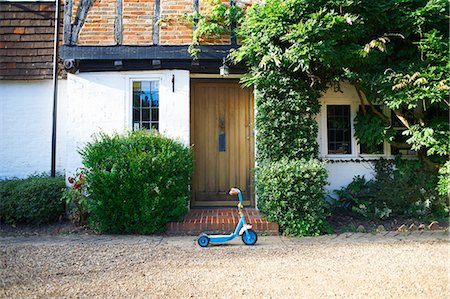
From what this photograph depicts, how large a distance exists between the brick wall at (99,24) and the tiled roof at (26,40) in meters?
1.68

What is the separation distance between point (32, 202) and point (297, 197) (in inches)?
170

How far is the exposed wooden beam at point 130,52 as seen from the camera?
570cm

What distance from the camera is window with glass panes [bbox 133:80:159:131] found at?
5969mm

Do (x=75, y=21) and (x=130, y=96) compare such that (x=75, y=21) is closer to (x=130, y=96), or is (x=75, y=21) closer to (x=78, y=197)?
(x=130, y=96)

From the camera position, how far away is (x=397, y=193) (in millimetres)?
5785

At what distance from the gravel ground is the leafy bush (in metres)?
0.89

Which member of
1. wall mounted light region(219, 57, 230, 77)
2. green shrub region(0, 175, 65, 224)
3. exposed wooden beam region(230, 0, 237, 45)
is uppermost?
exposed wooden beam region(230, 0, 237, 45)

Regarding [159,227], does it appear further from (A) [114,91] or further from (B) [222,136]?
(A) [114,91]

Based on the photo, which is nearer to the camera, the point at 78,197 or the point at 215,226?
the point at 215,226

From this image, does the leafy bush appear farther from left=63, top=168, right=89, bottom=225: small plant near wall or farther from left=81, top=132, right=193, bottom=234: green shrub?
left=63, top=168, right=89, bottom=225: small plant near wall

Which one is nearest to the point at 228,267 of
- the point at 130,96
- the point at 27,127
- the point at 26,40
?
the point at 130,96

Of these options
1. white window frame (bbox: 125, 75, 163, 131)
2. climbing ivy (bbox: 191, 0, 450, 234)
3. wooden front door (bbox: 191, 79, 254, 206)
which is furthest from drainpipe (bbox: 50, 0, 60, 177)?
climbing ivy (bbox: 191, 0, 450, 234)

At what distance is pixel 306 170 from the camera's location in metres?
4.79

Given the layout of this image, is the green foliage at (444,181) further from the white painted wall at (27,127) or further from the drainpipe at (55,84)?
the white painted wall at (27,127)
